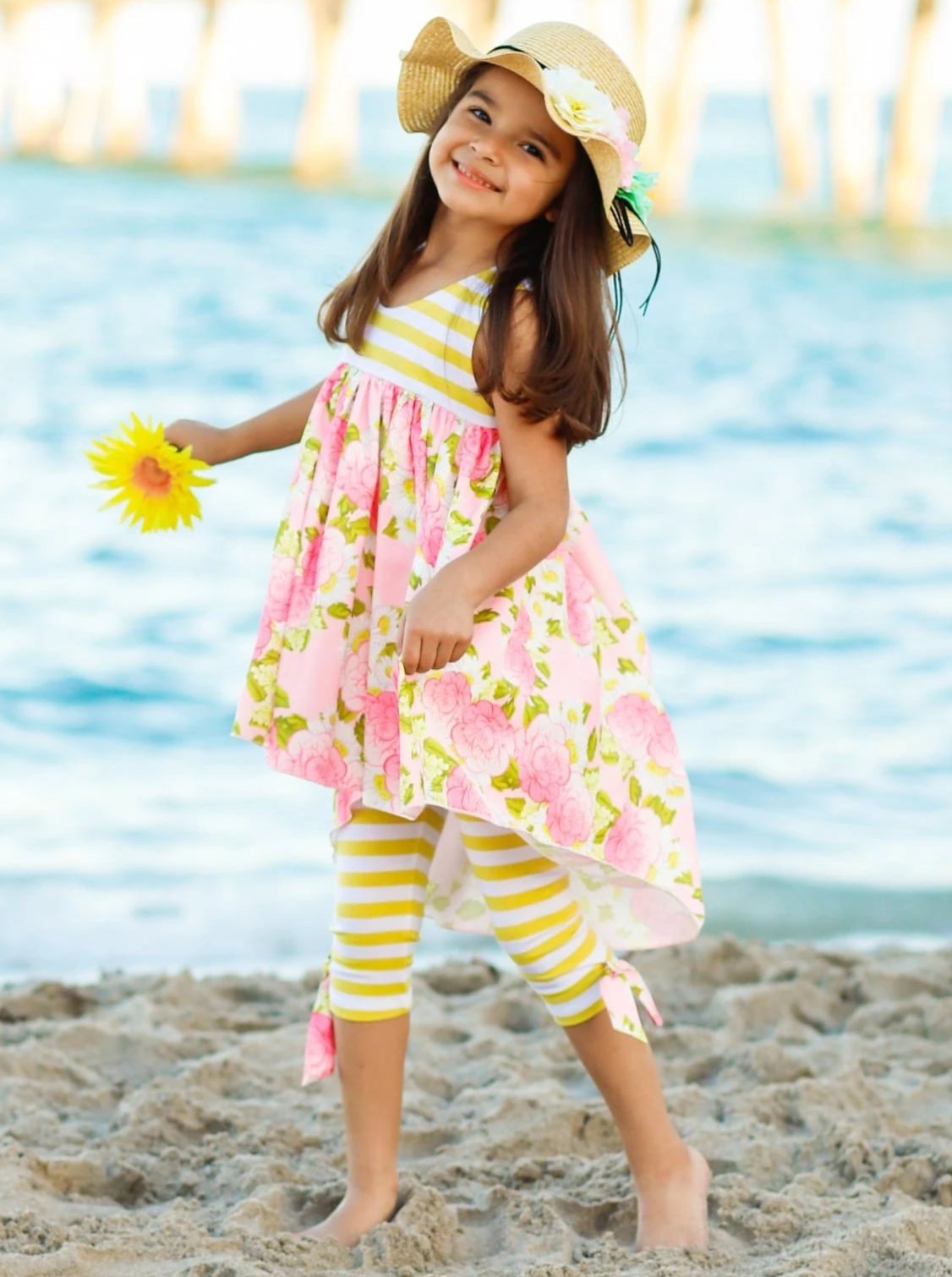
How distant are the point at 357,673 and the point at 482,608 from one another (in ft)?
0.57

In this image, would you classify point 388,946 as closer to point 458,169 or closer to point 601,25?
point 458,169

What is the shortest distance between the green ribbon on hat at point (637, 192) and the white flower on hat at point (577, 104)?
85 mm

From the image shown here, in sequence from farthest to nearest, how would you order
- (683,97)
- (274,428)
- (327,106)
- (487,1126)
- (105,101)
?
(105,101)
(327,106)
(683,97)
(487,1126)
(274,428)

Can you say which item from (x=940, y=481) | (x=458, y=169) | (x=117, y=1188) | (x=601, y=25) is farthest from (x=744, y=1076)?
(x=601, y=25)

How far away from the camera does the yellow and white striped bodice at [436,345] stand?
180 centimetres

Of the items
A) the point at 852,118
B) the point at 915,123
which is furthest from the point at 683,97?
the point at 915,123

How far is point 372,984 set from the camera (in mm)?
1892

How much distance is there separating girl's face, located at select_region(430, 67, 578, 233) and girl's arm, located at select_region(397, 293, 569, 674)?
0.39 ft

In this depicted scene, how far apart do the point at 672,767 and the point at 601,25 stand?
14.6m

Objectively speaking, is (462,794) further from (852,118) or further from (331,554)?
(852,118)

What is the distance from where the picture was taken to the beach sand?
5.94ft

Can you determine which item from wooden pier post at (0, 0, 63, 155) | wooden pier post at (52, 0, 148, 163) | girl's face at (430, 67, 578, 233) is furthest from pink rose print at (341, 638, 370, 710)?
wooden pier post at (0, 0, 63, 155)

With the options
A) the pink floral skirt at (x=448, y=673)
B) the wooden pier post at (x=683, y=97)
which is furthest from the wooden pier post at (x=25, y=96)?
the pink floral skirt at (x=448, y=673)

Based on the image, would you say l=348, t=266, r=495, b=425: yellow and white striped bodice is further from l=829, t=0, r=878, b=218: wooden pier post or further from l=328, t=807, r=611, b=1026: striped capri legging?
l=829, t=0, r=878, b=218: wooden pier post
